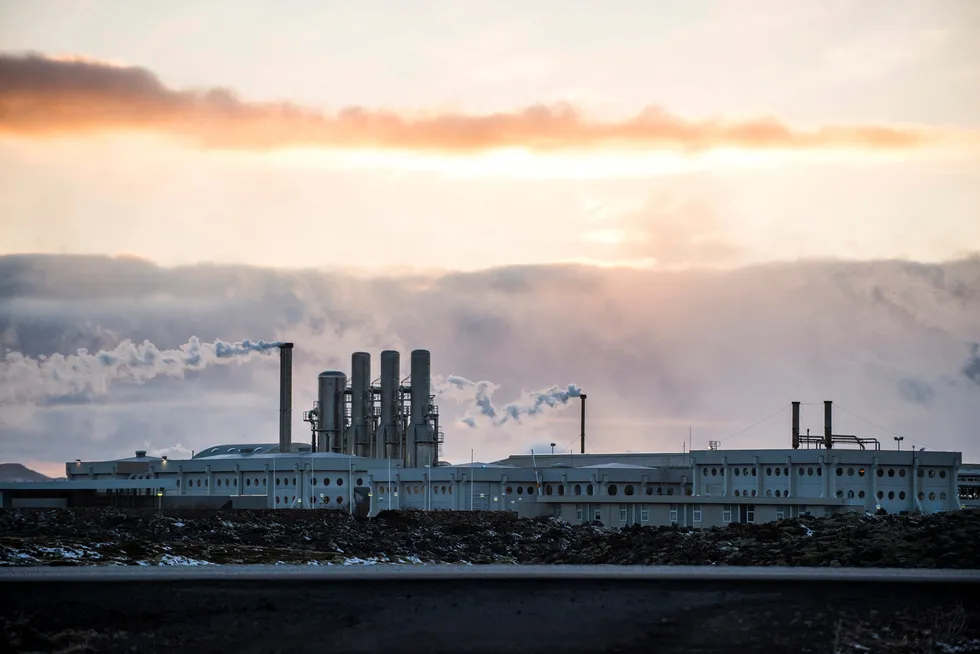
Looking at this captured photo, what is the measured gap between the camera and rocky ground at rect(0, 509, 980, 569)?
46.5 meters

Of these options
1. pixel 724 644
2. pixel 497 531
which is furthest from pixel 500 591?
pixel 497 531

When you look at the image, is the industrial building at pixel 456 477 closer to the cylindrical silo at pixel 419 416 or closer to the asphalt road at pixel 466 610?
the cylindrical silo at pixel 419 416

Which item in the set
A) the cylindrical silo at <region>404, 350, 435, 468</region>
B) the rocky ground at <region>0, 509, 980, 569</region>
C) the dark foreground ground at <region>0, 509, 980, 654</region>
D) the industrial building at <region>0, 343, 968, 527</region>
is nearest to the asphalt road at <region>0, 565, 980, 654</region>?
the dark foreground ground at <region>0, 509, 980, 654</region>

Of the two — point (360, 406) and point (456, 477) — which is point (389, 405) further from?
point (456, 477)

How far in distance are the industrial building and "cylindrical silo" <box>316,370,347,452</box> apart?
0.14m

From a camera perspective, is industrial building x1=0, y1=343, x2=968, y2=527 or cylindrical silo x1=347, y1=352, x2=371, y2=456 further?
cylindrical silo x1=347, y1=352, x2=371, y2=456

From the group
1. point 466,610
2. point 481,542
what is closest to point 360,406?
point 481,542

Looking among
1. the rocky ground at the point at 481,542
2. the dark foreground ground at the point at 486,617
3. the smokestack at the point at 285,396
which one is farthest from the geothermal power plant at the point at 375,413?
the dark foreground ground at the point at 486,617

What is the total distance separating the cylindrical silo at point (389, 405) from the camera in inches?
5202

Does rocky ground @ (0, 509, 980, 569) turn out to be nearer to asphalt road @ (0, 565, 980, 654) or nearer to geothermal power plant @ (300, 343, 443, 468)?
asphalt road @ (0, 565, 980, 654)

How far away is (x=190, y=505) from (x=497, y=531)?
37.1 metres

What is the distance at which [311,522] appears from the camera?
306 ft

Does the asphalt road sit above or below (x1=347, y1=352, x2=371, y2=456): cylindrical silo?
below

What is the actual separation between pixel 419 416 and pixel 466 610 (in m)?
99.7
